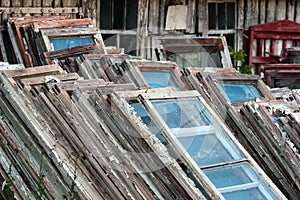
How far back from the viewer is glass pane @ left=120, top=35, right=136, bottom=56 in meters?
10.7

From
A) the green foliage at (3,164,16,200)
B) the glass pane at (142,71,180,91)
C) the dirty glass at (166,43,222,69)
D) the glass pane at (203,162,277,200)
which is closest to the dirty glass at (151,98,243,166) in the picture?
the glass pane at (203,162,277,200)

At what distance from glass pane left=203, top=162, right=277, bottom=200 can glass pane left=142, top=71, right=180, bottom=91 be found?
5.19 ft

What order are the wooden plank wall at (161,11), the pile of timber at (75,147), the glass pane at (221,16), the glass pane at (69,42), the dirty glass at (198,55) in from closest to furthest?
1. the pile of timber at (75,147)
2. the glass pane at (69,42)
3. the wooden plank wall at (161,11)
4. the dirty glass at (198,55)
5. the glass pane at (221,16)

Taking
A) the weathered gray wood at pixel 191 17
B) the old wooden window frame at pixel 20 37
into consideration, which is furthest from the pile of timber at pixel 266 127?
the weathered gray wood at pixel 191 17

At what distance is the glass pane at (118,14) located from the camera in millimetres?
10555

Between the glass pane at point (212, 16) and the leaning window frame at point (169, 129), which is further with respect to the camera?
the glass pane at point (212, 16)

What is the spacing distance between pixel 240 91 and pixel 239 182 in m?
2.10

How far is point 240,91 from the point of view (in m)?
8.14

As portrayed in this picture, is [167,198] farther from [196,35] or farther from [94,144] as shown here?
[196,35]

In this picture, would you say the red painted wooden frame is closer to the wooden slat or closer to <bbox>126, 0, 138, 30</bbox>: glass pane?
<bbox>126, 0, 138, 30</bbox>: glass pane

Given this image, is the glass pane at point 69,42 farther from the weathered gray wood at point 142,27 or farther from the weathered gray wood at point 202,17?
the weathered gray wood at point 202,17

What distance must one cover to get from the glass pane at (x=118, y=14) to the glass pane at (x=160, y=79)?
2.97 metres

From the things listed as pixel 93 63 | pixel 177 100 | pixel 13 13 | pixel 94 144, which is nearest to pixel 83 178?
pixel 94 144

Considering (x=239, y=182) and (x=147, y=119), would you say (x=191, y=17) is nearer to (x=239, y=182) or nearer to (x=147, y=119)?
(x=147, y=119)
